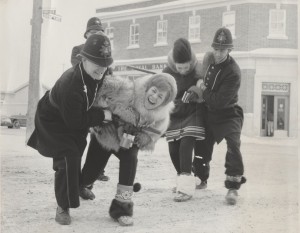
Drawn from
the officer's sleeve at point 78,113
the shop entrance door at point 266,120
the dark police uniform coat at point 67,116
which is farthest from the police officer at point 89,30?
the shop entrance door at point 266,120

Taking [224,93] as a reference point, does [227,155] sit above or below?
below

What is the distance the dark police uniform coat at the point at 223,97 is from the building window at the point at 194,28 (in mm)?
180

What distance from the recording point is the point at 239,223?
1.81 m

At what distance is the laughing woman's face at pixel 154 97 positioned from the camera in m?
1.80

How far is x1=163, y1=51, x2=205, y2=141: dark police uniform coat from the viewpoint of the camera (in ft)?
7.67

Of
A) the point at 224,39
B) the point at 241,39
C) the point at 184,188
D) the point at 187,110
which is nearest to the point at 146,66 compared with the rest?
the point at 187,110

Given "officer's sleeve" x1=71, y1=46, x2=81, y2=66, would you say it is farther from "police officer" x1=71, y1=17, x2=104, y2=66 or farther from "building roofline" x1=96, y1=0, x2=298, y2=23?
"building roofline" x1=96, y1=0, x2=298, y2=23

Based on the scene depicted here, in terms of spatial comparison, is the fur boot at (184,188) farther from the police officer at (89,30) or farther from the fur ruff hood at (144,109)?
the police officer at (89,30)

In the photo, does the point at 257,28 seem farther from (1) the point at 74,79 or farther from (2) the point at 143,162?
(2) the point at 143,162

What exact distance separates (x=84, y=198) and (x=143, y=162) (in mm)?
1202

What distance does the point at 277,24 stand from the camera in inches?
77.5

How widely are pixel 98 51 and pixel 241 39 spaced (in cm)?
106

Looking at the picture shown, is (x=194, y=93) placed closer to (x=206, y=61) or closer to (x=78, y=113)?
(x=206, y=61)

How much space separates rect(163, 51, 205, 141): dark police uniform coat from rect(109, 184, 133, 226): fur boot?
0.62 metres
